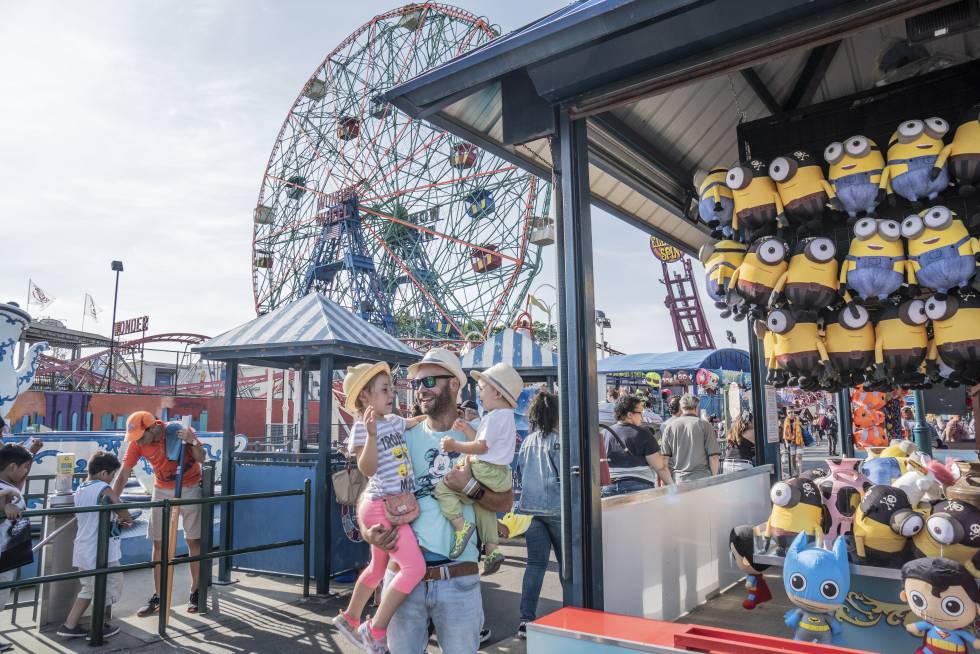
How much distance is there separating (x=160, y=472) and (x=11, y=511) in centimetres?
121

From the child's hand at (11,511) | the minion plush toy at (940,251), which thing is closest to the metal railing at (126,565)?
the child's hand at (11,511)

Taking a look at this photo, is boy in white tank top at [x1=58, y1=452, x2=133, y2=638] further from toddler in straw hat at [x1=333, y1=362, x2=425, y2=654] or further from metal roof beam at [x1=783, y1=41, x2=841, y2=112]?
metal roof beam at [x1=783, y1=41, x2=841, y2=112]

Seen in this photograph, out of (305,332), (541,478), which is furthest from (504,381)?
(305,332)

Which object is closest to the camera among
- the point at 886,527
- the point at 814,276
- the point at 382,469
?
the point at 382,469

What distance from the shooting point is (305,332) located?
543cm

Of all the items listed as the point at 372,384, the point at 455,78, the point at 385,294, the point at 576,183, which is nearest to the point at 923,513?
the point at 576,183

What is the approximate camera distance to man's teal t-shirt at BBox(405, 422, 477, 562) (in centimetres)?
229

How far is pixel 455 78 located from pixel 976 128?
211cm

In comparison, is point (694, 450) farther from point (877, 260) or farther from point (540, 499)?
point (877, 260)

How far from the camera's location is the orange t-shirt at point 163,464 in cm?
461

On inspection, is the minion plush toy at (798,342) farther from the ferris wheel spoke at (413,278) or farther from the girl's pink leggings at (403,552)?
the ferris wheel spoke at (413,278)

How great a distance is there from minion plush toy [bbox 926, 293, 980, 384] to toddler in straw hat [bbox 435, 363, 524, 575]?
175 centimetres

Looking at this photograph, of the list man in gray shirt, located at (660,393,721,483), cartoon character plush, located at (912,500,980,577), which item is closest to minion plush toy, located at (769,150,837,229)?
cartoon character plush, located at (912,500,980,577)

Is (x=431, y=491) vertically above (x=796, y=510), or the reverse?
(x=431, y=491)
